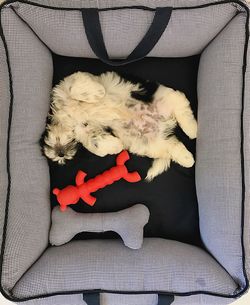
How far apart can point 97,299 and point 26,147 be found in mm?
640

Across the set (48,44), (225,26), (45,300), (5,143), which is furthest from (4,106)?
(225,26)

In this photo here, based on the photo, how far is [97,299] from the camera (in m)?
1.47

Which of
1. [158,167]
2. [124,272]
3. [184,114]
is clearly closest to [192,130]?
[184,114]

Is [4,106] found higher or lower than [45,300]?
higher

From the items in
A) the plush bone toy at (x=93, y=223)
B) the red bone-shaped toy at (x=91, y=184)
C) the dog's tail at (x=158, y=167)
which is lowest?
the plush bone toy at (x=93, y=223)

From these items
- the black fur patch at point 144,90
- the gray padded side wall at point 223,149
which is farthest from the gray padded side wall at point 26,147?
the gray padded side wall at point 223,149

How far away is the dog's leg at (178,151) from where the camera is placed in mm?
1624

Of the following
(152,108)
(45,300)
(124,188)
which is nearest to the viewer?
(45,300)

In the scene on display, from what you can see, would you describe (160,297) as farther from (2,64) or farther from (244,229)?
(2,64)

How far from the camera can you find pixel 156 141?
1611mm

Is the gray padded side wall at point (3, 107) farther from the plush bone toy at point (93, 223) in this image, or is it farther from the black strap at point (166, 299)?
the black strap at point (166, 299)

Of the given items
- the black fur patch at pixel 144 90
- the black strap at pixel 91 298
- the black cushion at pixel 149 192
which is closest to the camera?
the black strap at pixel 91 298

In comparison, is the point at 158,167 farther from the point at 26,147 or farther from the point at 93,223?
the point at 26,147

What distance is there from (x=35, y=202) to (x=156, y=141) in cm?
54
